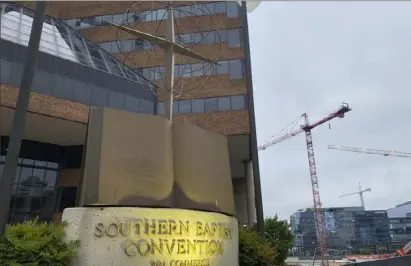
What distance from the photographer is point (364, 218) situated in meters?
138

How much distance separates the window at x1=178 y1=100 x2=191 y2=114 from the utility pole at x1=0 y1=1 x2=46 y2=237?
26342 millimetres

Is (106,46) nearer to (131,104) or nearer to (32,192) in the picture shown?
(131,104)

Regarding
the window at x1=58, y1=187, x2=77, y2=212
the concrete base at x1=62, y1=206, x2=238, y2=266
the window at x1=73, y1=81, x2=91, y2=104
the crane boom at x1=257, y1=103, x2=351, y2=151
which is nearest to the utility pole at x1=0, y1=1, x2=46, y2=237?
the concrete base at x1=62, y1=206, x2=238, y2=266

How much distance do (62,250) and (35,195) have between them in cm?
2491

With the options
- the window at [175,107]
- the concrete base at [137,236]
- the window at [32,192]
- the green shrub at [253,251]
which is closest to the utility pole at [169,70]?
the concrete base at [137,236]

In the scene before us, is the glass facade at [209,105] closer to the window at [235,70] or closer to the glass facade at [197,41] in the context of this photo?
the window at [235,70]

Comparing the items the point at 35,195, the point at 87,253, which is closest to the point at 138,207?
the point at 87,253

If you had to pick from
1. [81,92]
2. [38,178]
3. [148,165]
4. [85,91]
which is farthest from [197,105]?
[148,165]

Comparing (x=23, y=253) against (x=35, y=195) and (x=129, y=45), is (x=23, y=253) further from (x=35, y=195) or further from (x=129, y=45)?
(x=129, y=45)

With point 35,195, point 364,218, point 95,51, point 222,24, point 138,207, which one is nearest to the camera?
point 138,207

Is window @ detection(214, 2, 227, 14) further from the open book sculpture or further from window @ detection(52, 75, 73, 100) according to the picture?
the open book sculpture

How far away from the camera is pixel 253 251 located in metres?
14.4

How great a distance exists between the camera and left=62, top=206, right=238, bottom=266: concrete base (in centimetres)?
1011

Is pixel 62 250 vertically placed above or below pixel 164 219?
below
